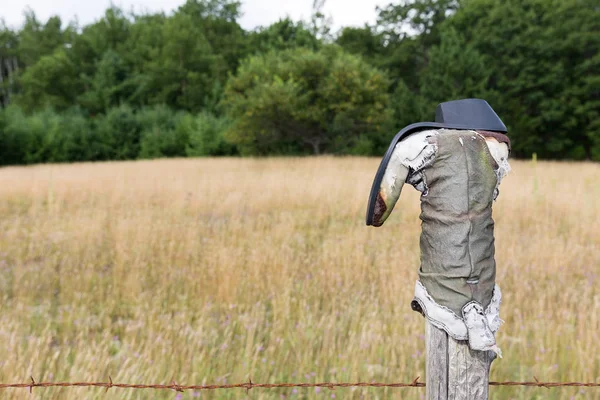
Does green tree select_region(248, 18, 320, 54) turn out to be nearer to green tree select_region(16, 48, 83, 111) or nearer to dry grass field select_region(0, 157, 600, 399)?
green tree select_region(16, 48, 83, 111)

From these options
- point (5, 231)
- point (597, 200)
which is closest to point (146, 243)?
point (5, 231)

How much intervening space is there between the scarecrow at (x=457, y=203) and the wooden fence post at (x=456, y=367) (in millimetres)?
38

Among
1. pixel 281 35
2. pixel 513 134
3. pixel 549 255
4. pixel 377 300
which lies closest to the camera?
pixel 377 300

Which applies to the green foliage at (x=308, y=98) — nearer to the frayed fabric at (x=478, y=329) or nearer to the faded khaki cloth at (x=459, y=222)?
the faded khaki cloth at (x=459, y=222)

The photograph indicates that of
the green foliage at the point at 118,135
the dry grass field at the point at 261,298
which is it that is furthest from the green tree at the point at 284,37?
the dry grass field at the point at 261,298

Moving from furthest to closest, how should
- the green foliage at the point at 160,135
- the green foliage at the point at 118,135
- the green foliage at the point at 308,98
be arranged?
the green foliage at the point at 118,135
the green foliage at the point at 160,135
the green foliage at the point at 308,98

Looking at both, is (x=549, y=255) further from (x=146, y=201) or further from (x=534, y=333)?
(x=146, y=201)

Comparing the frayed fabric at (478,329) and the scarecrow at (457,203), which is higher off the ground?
the scarecrow at (457,203)

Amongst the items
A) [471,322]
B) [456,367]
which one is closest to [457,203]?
[471,322]

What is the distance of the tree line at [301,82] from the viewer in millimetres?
22125

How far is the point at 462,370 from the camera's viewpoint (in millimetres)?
1238

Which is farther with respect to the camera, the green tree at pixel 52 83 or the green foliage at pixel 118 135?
the green tree at pixel 52 83

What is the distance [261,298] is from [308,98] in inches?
713

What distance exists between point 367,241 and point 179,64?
108ft
